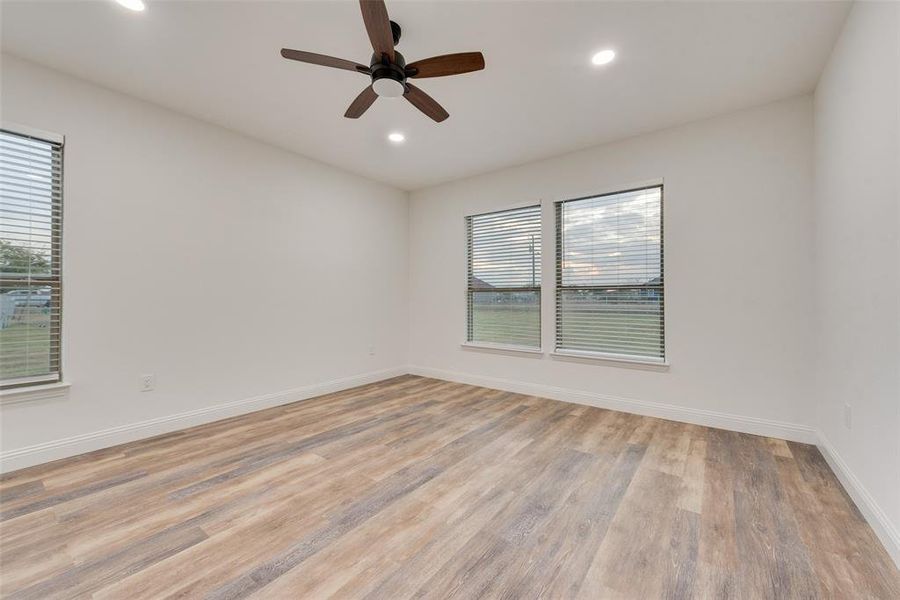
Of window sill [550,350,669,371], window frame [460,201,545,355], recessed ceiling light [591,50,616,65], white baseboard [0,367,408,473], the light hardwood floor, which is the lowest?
the light hardwood floor

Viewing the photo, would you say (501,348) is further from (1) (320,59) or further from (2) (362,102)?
(1) (320,59)

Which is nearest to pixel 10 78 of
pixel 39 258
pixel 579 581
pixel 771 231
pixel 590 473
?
pixel 39 258

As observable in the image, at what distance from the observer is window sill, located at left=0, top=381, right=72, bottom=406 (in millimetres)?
2395

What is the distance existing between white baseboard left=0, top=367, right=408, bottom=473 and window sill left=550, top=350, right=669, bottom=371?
269 centimetres

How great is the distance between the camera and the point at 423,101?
2396mm

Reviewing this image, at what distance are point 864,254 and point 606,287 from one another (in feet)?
6.48

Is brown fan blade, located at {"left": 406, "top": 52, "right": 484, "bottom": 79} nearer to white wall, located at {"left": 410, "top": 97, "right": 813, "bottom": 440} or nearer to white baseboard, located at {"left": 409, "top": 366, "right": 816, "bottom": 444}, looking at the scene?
white wall, located at {"left": 410, "top": 97, "right": 813, "bottom": 440}

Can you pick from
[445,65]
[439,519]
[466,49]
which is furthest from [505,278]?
[439,519]

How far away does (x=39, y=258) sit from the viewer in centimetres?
256

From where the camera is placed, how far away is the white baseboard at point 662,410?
2906 mm

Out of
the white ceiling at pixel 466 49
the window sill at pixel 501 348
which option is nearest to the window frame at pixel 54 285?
the white ceiling at pixel 466 49

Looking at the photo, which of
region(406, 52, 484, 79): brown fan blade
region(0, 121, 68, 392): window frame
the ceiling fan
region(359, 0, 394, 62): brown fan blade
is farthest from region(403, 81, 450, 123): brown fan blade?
region(0, 121, 68, 392): window frame

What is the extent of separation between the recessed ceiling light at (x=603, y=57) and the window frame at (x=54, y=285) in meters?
3.77

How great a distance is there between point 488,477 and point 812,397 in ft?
8.65
